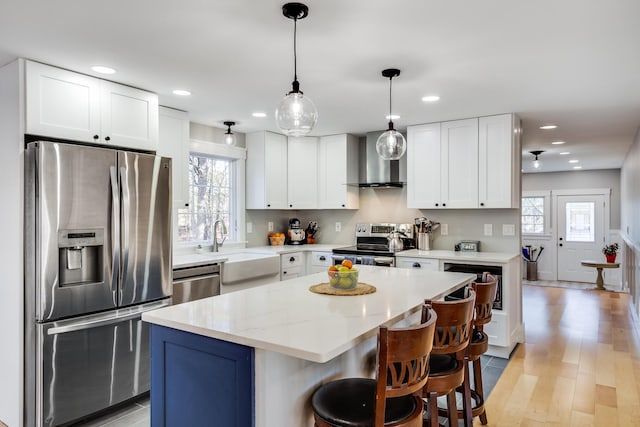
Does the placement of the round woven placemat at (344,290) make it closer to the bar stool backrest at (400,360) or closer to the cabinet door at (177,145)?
the bar stool backrest at (400,360)

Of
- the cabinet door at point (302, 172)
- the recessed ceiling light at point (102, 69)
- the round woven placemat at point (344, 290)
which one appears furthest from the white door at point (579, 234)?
the recessed ceiling light at point (102, 69)

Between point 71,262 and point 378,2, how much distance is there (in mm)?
2341

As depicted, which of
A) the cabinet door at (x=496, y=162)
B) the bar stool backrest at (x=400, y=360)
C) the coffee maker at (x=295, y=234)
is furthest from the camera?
the coffee maker at (x=295, y=234)

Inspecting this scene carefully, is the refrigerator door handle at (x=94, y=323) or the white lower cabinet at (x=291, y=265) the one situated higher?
the white lower cabinet at (x=291, y=265)

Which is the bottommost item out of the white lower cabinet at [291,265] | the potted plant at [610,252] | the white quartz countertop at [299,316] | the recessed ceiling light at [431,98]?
the potted plant at [610,252]

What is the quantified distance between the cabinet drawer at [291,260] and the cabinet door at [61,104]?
2349 mm

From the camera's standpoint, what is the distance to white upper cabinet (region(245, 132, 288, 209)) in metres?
4.97

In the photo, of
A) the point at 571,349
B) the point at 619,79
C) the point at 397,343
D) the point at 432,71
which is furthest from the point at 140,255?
the point at 571,349

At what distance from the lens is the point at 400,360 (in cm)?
147

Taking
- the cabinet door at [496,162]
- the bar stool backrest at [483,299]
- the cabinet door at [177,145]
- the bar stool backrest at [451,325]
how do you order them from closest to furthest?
the bar stool backrest at [451,325], the bar stool backrest at [483,299], the cabinet door at [177,145], the cabinet door at [496,162]

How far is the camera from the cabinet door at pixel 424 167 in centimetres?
447

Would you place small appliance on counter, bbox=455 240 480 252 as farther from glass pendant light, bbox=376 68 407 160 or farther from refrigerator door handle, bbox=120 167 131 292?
refrigerator door handle, bbox=120 167 131 292

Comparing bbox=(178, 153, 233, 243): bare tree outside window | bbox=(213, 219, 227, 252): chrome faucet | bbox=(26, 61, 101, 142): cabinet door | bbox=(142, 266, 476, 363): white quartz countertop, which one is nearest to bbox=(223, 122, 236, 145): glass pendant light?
bbox=(178, 153, 233, 243): bare tree outside window

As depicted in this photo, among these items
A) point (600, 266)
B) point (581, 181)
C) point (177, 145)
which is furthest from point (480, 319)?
point (581, 181)
